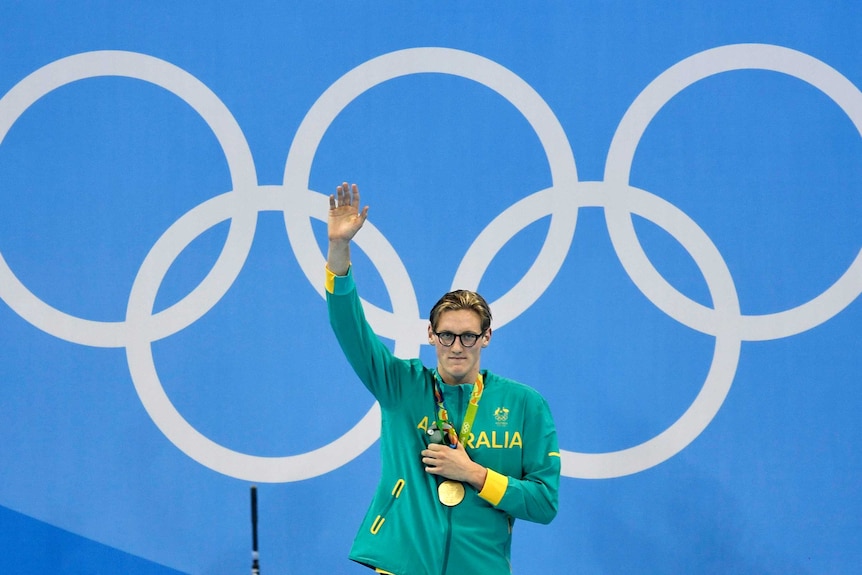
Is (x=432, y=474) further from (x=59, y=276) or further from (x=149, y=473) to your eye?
(x=59, y=276)

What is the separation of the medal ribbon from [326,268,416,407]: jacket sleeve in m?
0.14

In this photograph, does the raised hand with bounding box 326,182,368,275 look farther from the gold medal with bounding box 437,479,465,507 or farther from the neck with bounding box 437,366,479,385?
the gold medal with bounding box 437,479,465,507

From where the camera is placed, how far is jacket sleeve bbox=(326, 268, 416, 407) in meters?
2.96

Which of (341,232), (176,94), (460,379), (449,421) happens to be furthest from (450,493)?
(176,94)

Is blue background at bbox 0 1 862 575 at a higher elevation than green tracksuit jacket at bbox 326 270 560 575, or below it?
higher

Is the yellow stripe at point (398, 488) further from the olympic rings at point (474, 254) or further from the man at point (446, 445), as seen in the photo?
the olympic rings at point (474, 254)

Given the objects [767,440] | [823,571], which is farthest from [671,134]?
[823,571]

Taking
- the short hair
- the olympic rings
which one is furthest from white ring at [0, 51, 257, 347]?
the short hair

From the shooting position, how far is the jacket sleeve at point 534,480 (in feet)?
9.66

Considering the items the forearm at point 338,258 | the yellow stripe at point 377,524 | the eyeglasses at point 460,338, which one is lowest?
the yellow stripe at point 377,524

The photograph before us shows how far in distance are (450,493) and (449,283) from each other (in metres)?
1.53

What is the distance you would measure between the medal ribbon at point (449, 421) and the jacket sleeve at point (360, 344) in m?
0.14

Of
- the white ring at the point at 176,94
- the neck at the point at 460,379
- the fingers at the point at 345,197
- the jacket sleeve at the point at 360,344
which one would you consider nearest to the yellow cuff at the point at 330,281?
the jacket sleeve at the point at 360,344

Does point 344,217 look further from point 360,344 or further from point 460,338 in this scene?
point 460,338
